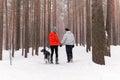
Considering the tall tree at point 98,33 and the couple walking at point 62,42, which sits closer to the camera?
the tall tree at point 98,33

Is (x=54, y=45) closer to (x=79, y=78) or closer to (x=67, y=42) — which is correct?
(x=67, y=42)

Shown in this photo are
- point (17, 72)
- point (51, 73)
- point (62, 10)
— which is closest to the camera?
point (17, 72)

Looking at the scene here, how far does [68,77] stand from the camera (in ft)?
34.4

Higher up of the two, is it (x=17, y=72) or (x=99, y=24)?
(x=99, y=24)

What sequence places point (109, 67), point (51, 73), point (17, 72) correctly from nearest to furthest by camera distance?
point (17, 72) → point (51, 73) → point (109, 67)

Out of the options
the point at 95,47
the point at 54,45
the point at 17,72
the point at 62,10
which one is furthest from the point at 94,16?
the point at 62,10

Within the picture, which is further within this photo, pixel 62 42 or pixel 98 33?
pixel 62 42

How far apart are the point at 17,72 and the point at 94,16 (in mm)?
4600

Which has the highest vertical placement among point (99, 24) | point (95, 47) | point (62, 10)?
point (62, 10)

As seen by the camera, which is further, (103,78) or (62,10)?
(62,10)

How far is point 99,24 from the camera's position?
12516mm

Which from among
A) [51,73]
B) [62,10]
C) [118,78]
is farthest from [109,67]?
[62,10]

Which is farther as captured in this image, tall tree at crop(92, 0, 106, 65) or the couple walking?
the couple walking

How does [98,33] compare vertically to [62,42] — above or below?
above
